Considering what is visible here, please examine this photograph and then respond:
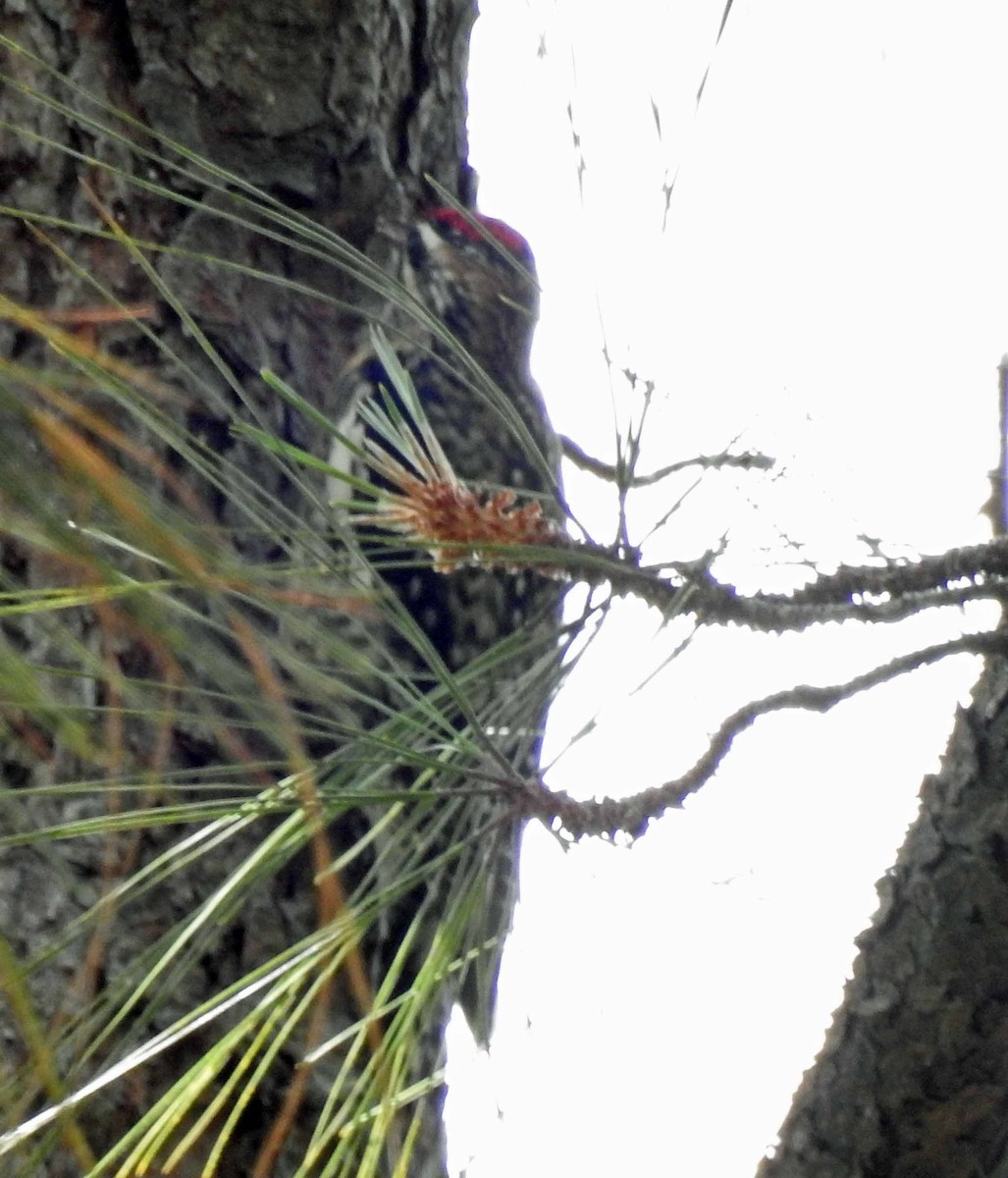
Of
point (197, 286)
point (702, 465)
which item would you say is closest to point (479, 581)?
point (197, 286)

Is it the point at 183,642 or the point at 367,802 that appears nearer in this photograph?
the point at 183,642

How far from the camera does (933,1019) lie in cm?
105

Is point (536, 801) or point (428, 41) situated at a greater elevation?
point (428, 41)

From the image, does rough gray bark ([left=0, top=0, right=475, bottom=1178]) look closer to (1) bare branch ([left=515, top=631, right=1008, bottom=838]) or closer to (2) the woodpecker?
(2) the woodpecker

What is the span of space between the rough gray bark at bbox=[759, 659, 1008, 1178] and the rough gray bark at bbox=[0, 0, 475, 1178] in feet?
1.20

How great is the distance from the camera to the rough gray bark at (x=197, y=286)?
1.15 m

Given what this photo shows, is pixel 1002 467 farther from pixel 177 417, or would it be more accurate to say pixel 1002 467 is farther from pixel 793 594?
pixel 177 417

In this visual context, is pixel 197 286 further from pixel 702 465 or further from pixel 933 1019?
pixel 933 1019

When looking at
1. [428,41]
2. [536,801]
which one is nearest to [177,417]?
[428,41]

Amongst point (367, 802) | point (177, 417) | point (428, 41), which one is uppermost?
point (428, 41)

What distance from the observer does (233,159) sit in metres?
1.48

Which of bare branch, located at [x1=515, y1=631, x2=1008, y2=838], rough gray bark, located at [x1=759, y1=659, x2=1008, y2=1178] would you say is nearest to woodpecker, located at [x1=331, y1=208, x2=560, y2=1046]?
bare branch, located at [x1=515, y1=631, x2=1008, y2=838]

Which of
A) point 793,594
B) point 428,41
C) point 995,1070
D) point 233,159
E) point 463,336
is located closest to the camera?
point 793,594

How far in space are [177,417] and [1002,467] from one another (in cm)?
72
